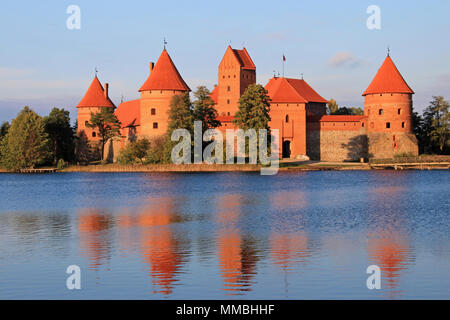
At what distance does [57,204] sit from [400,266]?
1730 cm

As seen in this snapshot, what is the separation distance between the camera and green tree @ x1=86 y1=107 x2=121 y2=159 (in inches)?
2297

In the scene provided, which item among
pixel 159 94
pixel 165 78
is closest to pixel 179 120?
pixel 159 94

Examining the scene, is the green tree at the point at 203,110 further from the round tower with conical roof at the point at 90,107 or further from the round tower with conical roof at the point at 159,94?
the round tower with conical roof at the point at 90,107

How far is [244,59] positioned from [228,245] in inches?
1921

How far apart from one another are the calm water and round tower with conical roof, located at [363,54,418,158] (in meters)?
26.3

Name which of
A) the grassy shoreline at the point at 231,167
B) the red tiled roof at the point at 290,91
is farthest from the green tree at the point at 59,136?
the red tiled roof at the point at 290,91

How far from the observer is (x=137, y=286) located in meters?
9.94

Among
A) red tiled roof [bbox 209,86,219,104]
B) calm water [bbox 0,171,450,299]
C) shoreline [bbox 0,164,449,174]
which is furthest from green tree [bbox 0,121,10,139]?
calm water [bbox 0,171,450,299]

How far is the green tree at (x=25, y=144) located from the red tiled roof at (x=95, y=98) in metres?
10.9

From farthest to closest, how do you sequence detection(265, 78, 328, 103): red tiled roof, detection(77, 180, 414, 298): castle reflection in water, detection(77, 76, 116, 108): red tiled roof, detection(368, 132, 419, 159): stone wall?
detection(77, 76, 116, 108): red tiled roof → detection(265, 78, 328, 103): red tiled roof → detection(368, 132, 419, 159): stone wall → detection(77, 180, 414, 298): castle reflection in water

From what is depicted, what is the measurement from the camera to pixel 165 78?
55219 mm

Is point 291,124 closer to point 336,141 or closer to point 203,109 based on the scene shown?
point 336,141

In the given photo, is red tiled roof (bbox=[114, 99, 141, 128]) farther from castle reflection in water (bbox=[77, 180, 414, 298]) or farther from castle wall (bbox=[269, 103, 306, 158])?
castle reflection in water (bbox=[77, 180, 414, 298])
